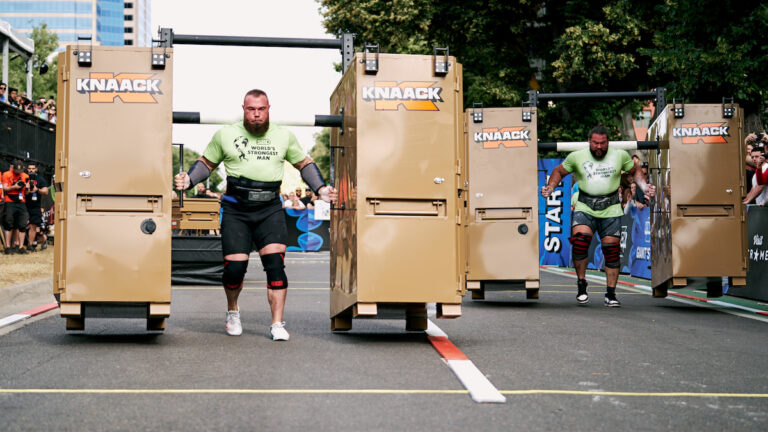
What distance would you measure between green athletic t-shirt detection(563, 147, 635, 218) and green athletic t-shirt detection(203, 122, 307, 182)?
459 centimetres

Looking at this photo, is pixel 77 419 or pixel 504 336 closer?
pixel 77 419

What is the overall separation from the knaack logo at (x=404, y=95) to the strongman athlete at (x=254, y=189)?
82 cm

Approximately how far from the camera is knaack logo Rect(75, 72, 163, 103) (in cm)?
701

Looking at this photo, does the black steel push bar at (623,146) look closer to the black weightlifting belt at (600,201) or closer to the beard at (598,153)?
the beard at (598,153)

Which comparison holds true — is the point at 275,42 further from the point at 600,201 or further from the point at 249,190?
the point at 600,201

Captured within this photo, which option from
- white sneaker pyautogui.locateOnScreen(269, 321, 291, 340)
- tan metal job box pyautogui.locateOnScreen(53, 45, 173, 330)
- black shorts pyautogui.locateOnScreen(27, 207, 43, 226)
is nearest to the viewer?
tan metal job box pyautogui.locateOnScreen(53, 45, 173, 330)

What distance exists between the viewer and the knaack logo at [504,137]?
1089 centimetres

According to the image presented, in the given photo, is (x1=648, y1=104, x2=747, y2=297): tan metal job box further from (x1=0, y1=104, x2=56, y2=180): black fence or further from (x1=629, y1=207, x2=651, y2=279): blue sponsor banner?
(x1=0, y1=104, x2=56, y2=180): black fence

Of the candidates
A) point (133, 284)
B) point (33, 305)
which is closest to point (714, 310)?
point (133, 284)

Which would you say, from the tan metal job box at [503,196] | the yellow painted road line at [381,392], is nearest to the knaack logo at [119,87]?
the yellow painted road line at [381,392]

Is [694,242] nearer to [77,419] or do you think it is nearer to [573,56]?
[77,419]

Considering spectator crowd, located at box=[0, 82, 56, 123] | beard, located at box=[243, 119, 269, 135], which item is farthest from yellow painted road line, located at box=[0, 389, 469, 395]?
spectator crowd, located at box=[0, 82, 56, 123]

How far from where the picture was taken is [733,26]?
42.9 feet

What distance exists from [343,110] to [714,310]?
5.22m
